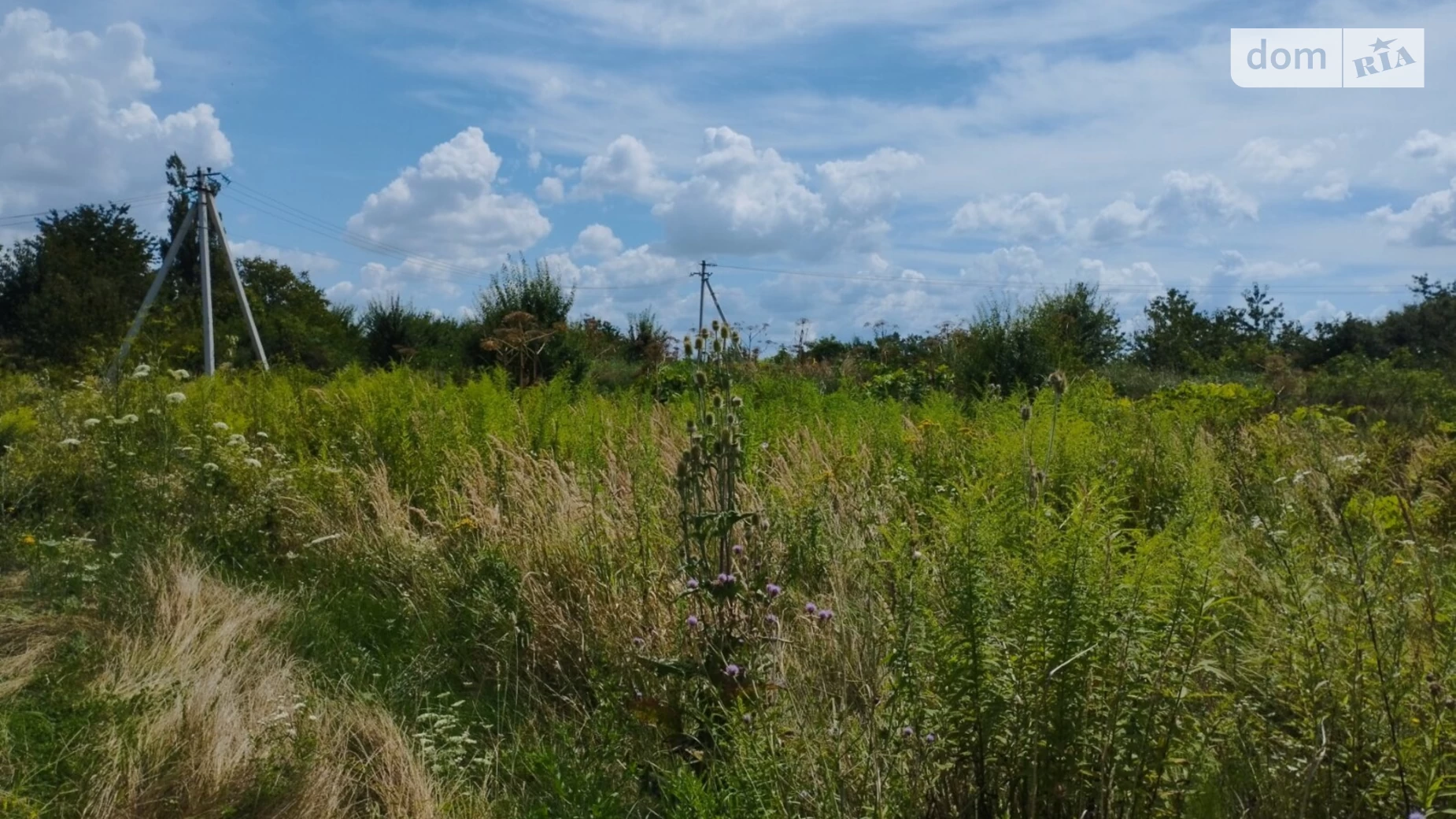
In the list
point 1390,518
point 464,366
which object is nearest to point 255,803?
point 1390,518

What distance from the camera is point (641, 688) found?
341 cm

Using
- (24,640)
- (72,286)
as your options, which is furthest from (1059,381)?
(72,286)

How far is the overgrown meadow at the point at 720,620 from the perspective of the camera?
222 cm

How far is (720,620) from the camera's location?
10.3 ft

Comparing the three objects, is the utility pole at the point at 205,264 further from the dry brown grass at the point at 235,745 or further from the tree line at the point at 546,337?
the dry brown grass at the point at 235,745

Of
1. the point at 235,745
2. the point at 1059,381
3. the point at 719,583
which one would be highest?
the point at 1059,381

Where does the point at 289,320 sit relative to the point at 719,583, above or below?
above

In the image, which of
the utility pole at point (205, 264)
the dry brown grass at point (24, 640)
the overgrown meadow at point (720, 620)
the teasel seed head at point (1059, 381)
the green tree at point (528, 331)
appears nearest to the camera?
the overgrown meadow at point (720, 620)

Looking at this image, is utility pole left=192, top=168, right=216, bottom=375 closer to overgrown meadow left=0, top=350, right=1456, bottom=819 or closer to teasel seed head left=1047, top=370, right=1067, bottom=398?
overgrown meadow left=0, top=350, right=1456, bottom=819

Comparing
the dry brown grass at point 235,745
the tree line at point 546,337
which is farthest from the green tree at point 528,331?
the dry brown grass at point 235,745


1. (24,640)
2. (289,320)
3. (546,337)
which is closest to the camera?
(24,640)

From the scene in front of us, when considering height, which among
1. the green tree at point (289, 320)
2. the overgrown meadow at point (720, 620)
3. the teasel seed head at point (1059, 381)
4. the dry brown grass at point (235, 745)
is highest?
the green tree at point (289, 320)

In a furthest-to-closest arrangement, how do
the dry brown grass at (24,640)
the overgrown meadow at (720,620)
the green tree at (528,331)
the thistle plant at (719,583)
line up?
the green tree at (528,331), the dry brown grass at (24,640), the thistle plant at (719,583), the overgrown meadow at (720,620)

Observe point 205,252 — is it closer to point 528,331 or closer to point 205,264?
point 205,264
